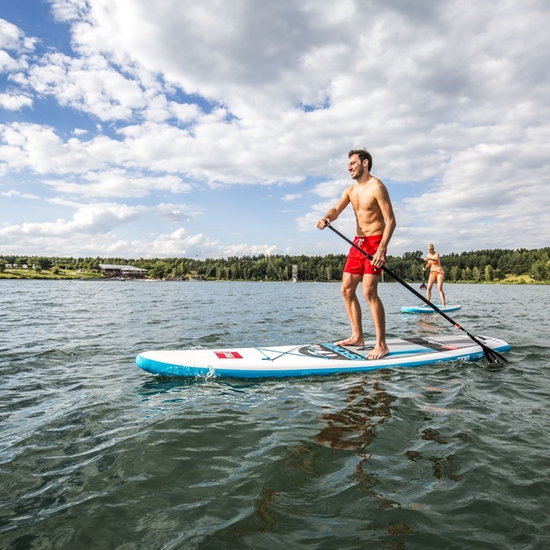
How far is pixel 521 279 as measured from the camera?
439 ft

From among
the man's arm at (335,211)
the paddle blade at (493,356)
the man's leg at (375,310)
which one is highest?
the man's arm at (335,211)

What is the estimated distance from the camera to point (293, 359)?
21.9 ft

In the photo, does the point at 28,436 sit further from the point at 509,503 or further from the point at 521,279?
the point at 521,279

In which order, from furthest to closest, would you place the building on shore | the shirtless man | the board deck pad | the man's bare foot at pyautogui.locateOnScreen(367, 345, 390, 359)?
the building on shore → the man's bare foot at pyautogui.locateOnScreen(367, 345, 390, 359) → the shirtless man → the board deck pad

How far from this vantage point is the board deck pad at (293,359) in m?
6.11

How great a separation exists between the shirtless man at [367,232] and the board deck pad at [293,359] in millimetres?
363

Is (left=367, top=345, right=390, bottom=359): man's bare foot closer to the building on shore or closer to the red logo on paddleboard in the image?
the red logo on paddleboard

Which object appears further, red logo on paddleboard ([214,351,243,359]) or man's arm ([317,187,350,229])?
man's arm ([317,187,350,229])

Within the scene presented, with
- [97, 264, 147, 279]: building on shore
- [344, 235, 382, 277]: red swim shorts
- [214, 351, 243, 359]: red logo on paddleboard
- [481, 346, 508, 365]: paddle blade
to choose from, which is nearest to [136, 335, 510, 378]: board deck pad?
[214, 351, 243, 359]: red logo on paddleboard

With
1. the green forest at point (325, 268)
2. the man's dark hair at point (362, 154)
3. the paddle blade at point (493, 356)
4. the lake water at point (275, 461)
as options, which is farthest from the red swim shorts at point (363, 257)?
the green forest at point (325, 268)

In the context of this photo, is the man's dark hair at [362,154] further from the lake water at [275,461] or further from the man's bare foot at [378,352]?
the lake water at [275,461]

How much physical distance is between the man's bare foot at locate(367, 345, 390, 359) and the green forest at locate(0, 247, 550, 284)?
117617 millimetres

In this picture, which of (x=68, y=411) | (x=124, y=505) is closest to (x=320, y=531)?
(x=124, y=505)

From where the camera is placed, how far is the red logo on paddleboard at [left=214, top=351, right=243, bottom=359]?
21.2 feet
